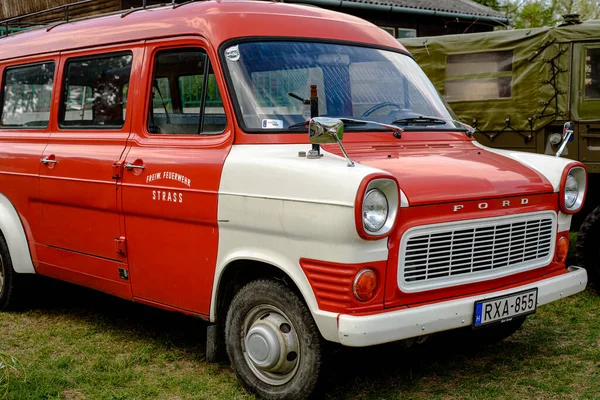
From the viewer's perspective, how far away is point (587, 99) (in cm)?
769

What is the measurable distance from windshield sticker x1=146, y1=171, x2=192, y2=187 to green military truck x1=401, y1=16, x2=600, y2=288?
4.32m

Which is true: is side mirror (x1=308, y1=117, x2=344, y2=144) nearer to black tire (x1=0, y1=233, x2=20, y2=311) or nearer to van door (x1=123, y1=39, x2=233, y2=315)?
van door (x1=123, y1=39, x2=233, y2=315)

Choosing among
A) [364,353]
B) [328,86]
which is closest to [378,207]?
[328,86]

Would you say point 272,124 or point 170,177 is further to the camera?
point 170,177

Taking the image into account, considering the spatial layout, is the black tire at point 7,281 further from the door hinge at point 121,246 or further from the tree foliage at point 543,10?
the tree foliage at point 543,10

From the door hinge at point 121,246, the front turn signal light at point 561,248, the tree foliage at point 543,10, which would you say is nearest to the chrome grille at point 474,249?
the front turn signal light at point 561,248

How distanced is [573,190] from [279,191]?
1.87 metres

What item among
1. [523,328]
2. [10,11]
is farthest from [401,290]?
[10,11]

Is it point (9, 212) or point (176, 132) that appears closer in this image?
point (176, 132)

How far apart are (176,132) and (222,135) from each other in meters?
0.45

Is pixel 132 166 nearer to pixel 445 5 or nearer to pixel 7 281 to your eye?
pixel 7 281

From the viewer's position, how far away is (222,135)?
4527 mm

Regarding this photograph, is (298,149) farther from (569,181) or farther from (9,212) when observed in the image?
(9,212)

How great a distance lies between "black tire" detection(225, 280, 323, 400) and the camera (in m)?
4.05
